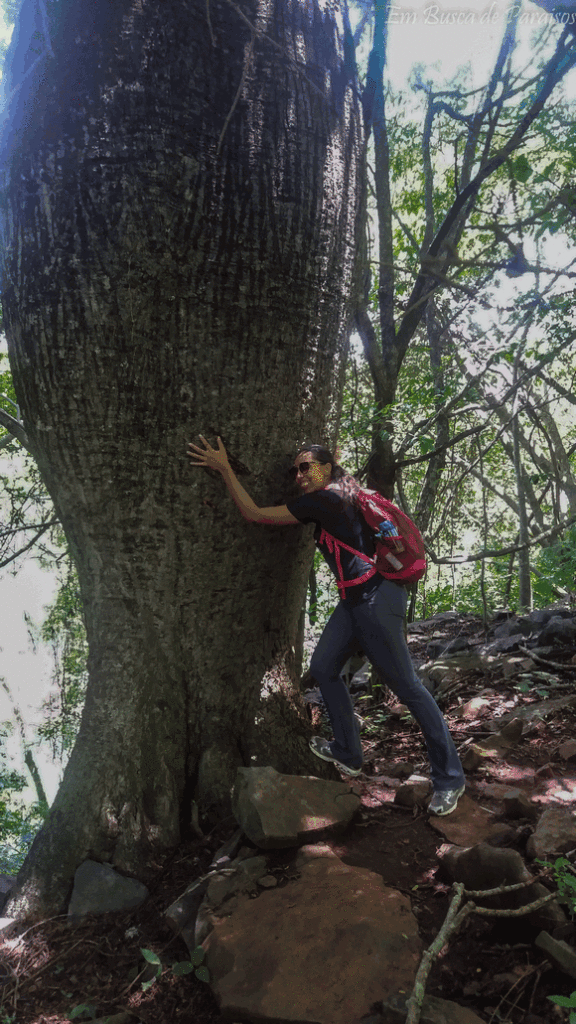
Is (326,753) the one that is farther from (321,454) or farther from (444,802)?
Answer: (321,454)

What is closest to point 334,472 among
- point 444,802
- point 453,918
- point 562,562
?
point 444,802

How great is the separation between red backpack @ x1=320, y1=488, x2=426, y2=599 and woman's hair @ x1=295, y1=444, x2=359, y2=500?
5 cm

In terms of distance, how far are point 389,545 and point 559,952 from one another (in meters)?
1.67

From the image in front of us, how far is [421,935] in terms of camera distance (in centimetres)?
215

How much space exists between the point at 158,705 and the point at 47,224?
2251 mm

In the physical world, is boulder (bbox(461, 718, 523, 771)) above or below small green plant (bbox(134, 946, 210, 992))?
above

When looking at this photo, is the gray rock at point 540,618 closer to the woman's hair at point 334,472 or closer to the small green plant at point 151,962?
the woman's hair at point 334,472

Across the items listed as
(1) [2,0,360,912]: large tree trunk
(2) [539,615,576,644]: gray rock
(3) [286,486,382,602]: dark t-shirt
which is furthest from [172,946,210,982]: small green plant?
(2) [539,615,576,644]: gray rock

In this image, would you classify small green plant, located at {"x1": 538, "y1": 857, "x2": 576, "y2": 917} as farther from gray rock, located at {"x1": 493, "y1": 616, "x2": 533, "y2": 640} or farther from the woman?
gray rock, located at {"x1": 493, "y1": 616, "x2": 533, "y2": 640}

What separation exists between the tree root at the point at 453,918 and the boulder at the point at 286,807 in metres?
0.73

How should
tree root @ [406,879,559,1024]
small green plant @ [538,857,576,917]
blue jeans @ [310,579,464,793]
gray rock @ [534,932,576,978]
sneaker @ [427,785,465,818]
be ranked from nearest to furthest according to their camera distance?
tree root @ [406,879,559,1024], gray rock @ [534,932,576,978], small green plant @ [538,857,576,917], sneaker @ [427,785,465,818], blue jeans @ [310,579,464,793]

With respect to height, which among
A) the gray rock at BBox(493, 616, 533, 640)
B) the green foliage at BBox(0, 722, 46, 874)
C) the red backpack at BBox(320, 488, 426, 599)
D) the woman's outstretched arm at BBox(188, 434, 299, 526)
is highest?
the woman's outstretched arm at BBox(188, 434, 299, 526)

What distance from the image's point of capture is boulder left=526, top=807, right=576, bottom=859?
237 cm

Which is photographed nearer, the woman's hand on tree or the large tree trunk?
the large tree trunk
